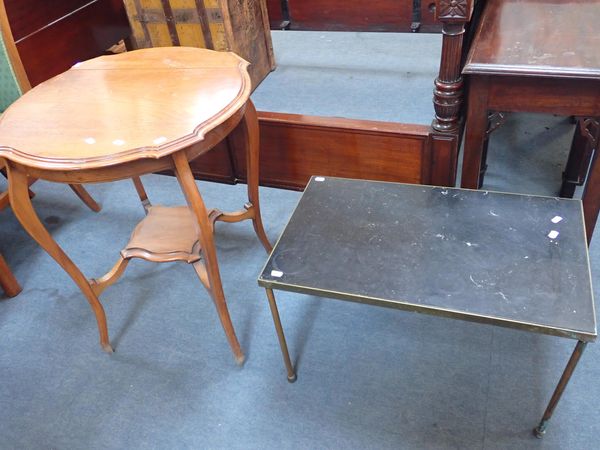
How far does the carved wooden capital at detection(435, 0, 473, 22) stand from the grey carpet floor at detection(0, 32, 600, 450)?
83 cm

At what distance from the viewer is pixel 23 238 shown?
201 centimetres

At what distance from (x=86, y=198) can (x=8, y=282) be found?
46cm

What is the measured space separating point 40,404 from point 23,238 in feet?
2.73

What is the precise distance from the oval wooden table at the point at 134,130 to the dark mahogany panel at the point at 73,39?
904mm

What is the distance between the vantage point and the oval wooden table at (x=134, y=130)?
109cm

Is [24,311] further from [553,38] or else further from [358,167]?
[553,38]

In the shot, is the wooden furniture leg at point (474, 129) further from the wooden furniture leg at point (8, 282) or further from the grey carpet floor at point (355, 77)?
the wooden furniture leg at point (8, 282)

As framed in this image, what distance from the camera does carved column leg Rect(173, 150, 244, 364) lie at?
1.13 m

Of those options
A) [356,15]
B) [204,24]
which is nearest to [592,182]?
[204,24]

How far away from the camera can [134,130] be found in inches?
45.0

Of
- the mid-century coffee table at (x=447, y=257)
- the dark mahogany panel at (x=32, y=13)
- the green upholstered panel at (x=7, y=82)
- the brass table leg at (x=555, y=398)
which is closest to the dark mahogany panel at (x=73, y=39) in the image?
the dark mahogany panel at (x=32, y=13)

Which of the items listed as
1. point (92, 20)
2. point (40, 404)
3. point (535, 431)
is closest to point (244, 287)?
point (40, 404)

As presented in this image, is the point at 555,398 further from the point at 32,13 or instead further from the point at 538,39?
the point at 32,13

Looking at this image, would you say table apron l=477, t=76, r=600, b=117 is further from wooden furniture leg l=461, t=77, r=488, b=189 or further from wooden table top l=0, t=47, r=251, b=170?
wooden table top l=0, t=47, r=251, b=170
